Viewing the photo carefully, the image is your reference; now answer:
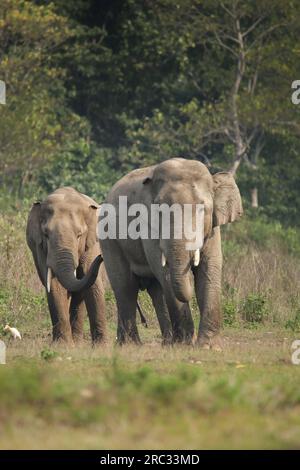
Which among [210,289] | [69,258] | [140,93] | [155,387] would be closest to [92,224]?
[69,258]

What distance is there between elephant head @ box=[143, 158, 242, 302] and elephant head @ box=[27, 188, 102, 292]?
5.33 ft

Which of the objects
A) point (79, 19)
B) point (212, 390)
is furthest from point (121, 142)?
point (212, 390)

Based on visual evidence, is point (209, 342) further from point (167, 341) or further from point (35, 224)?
point (35, 224)

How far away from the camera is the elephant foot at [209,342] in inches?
617

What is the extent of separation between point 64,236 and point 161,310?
158 centimetres

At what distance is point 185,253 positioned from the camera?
15586 mm

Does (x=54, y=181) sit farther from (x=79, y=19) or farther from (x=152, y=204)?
(x=152, y=204)

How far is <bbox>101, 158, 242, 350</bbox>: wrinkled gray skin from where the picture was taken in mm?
15680

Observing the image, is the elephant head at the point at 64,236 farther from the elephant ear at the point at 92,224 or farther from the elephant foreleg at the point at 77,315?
the elephant foreleg at the point at 77,315


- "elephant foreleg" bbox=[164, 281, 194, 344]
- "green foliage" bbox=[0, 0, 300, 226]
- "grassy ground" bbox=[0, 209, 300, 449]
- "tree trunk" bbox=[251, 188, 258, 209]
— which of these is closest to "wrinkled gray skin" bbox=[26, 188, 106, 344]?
"grassy ground" bbox=[0, 209, 300, 449]

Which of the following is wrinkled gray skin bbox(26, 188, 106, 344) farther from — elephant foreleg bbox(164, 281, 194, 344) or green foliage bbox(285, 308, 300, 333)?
green foliage bbox(285, 308, 300, 333)

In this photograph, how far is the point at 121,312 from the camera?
1758 cm

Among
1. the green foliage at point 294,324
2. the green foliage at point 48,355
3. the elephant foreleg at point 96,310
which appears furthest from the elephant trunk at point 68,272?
the green foliage at point 48,355

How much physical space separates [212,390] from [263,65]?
23.9 m
